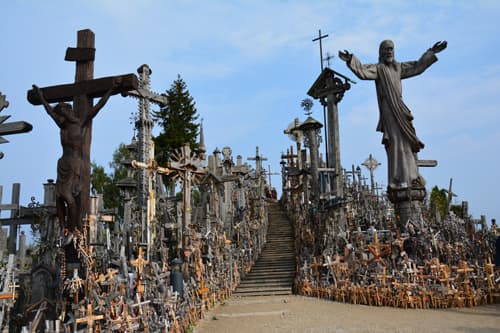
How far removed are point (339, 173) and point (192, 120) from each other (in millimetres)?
19979

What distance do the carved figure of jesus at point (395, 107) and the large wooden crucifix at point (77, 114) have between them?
818cm

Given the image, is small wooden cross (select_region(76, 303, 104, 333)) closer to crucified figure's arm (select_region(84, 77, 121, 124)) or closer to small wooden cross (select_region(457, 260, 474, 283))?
crucified figure's arm (select_region(84, 77, 121, 124))

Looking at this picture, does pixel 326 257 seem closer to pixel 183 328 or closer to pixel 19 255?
pixel 183 328

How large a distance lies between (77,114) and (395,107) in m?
9.73

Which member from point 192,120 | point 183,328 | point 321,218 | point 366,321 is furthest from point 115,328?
point 192,120

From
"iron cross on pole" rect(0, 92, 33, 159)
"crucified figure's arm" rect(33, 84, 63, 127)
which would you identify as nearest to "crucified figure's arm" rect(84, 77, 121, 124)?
"crucified figure's arm" rect(33, 84, 63, 127)

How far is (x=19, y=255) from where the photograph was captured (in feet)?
39.4

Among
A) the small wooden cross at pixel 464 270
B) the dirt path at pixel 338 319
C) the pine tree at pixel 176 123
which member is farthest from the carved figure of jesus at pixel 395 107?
the pine tree at pixel 176 123

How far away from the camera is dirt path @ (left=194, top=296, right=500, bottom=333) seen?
827cm

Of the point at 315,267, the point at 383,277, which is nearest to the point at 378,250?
the point at 383,277

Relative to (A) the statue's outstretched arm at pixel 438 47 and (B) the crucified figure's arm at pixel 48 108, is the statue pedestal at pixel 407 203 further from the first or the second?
(B) the crucified figure's arm at pixel 48 108

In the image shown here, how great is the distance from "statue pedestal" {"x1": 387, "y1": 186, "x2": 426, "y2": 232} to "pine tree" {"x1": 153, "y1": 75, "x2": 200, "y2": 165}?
1876 cm

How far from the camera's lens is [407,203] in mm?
13062

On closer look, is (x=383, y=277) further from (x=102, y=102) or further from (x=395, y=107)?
(x=102, y=102)
